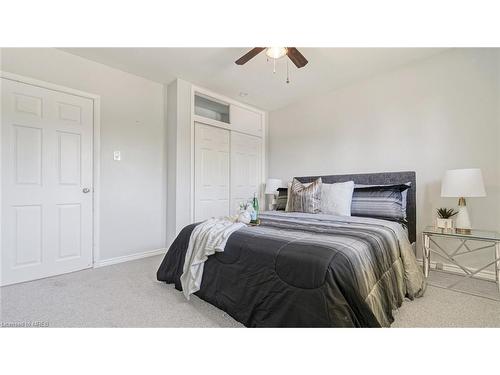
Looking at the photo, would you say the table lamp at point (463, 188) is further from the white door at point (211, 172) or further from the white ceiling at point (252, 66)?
the white door at point (211, 172)

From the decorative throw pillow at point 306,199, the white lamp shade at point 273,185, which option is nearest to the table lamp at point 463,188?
the decorative throw pillow at point 306,199

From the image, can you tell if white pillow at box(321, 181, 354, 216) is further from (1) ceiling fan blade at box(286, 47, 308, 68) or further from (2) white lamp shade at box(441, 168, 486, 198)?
(1) ceiling fan blade at box(286, 47, 308, 68)

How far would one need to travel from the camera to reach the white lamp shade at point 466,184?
6.72 ft

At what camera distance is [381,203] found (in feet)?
8.11

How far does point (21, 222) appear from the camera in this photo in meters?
2.28

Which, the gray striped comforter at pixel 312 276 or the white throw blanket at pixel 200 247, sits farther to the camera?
the white throw blanket at pixel 200 247

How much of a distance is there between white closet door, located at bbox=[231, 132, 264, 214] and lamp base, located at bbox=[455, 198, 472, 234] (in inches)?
112

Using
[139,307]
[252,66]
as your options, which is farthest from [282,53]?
[139,307]

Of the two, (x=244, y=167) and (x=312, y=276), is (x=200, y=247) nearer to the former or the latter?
(x=312, y=276)

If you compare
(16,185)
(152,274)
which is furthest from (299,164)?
(16,185)

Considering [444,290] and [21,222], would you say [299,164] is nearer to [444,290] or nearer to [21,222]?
[444,290]

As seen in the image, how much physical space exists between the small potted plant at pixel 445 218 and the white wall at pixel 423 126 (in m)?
0.15

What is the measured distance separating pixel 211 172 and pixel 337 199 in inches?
78.5
